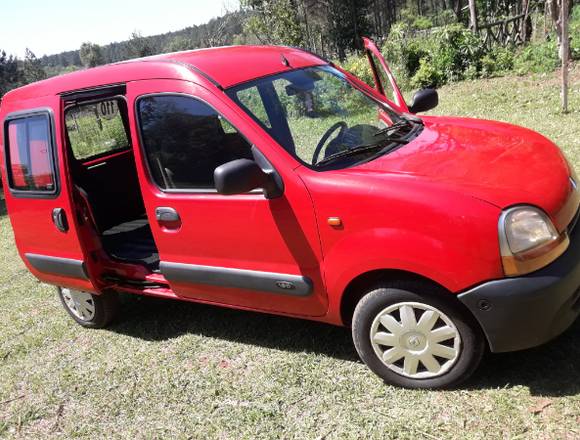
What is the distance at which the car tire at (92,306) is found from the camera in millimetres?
4477

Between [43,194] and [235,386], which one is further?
[43,194]

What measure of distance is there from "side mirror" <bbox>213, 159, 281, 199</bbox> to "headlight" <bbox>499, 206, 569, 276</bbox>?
1225 mm

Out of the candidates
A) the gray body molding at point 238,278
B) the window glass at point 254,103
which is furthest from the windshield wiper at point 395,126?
the gray body molding at point 238,278

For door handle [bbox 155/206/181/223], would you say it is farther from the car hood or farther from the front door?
the car hood

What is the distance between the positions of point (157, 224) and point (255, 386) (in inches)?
48.0

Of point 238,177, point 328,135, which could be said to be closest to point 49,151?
point 238,177

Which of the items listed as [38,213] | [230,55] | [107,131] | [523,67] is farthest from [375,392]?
[523,67]

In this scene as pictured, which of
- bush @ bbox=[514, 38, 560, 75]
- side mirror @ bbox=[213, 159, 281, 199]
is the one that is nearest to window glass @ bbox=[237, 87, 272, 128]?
side mirror @ bbox=[213, 159, 281, 199]

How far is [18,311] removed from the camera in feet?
18.1

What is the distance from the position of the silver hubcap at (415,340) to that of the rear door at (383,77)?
201cm

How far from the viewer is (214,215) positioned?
10.6ft

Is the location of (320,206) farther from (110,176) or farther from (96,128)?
(96,128)

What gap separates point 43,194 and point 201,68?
68.4 inches

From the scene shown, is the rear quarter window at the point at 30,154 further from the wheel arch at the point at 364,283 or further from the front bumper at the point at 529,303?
the front bumper at the point at 529,303
